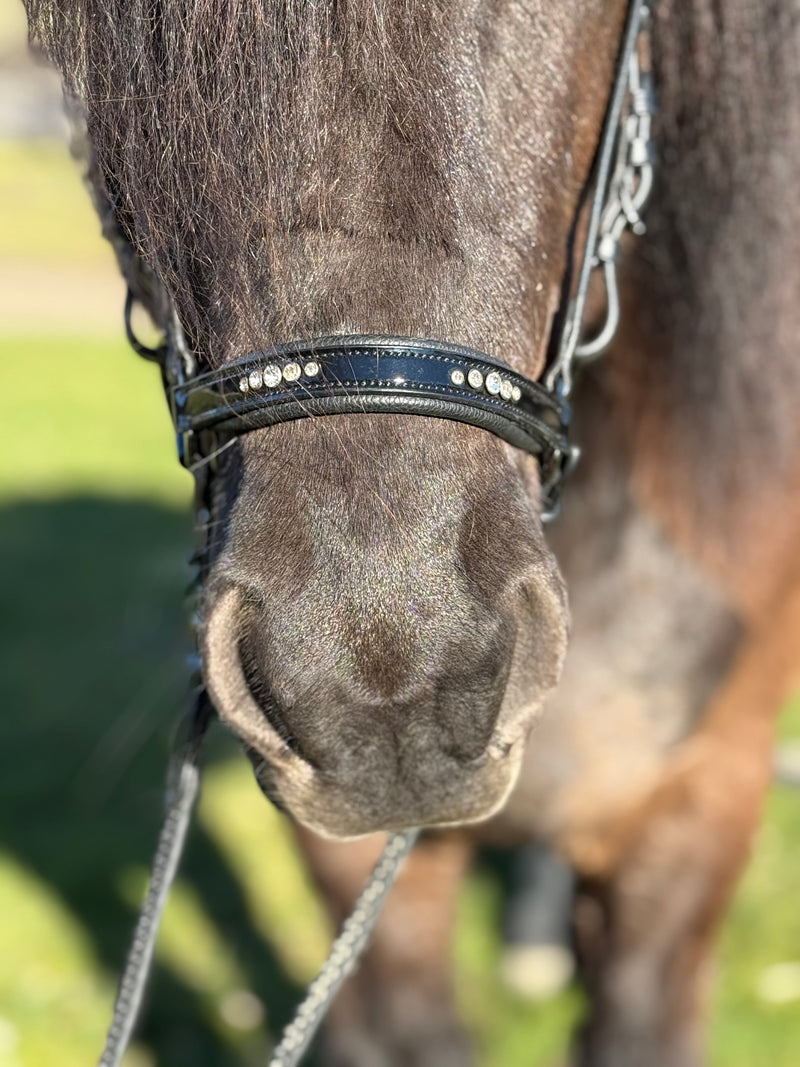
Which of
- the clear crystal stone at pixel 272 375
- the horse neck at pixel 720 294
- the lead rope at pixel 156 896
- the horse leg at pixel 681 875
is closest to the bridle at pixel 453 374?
the clear crystal stone at pixel 272 375

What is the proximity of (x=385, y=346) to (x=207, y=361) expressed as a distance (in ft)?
0.61

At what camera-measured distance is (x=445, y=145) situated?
85 cm

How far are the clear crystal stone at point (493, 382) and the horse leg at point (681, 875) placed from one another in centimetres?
84

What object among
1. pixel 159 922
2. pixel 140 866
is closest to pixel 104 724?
pixel 140 866

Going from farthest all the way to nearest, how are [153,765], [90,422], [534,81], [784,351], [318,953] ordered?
1. [90,422]
2. [153,765]
3. [318,953]
4. [784,351]
5. [534,81]

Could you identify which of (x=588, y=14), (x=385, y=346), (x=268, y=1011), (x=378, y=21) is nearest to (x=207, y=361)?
(x=385, y=346)

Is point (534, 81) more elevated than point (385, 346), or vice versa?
point (534, 81)

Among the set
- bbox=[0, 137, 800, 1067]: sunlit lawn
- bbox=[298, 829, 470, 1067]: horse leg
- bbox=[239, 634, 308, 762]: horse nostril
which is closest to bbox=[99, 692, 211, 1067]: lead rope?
bbox=[239, 634, 308, 762]: horse nostril

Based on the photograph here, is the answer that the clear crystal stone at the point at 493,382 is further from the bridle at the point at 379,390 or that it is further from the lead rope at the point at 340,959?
the lead rope at the point at 340,959

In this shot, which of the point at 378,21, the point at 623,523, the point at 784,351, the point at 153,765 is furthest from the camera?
the point at 153,765

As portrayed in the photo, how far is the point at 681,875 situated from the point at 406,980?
45cm

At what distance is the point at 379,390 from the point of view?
838mm

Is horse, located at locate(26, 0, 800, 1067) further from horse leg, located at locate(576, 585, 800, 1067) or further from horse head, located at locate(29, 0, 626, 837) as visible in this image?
horse leg, located at locate(576, 585, 800, 1067)

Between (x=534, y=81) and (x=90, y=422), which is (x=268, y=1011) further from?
(x=90, y=422)
